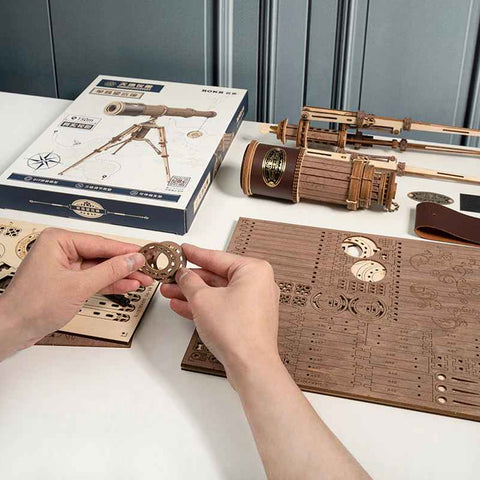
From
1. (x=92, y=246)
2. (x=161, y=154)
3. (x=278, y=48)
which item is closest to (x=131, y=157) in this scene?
(x=161, y=154)

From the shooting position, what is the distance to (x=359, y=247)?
1.12 m

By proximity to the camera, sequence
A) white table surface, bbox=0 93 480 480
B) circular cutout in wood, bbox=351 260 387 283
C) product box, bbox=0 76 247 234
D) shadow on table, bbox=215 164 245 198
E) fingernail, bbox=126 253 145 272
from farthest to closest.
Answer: shadow on table, bbox=215 164 245 198 → product box, bbox=0 76 247 234 → circular cutout in wood, bbox=351 260 387 283 → fingernail, bbox=126 253 145 272 → white table surface, bbox=0 93 480 480

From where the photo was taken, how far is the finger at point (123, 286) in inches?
38.1

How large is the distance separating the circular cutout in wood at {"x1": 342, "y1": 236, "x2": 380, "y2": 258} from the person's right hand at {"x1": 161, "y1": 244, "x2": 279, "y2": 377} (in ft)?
0.83

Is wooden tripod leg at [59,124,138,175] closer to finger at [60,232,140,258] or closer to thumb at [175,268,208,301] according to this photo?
finger at [60,232,140,258]

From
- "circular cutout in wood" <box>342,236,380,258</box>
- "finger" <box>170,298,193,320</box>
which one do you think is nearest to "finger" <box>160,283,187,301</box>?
"finger" <box>170,298,193,320</box>

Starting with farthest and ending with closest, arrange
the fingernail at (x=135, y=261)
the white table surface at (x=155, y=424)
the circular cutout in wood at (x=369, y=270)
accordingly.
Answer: the circular cutout in wood at (x=369, y=270) < the fingernail at (x=135, y=261) < the white table surface at (x=155, y=424)

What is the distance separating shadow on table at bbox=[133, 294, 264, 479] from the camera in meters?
0.79

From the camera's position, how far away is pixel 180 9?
5.16 ft

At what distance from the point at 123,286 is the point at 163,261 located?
0.07m

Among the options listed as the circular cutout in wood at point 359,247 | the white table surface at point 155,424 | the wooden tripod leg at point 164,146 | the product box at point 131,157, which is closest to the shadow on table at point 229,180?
the product box at point 131,157

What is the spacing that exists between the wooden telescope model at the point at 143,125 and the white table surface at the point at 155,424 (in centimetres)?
37

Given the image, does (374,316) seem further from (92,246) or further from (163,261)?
(92,246)

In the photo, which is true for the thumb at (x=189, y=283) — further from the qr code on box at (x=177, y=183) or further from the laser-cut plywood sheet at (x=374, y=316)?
the qr code on box at (x=177, y=183)
